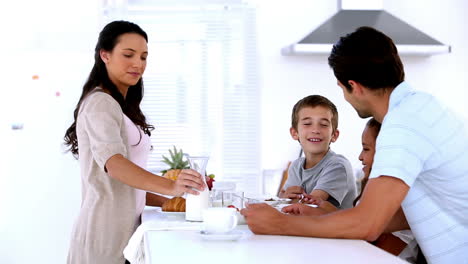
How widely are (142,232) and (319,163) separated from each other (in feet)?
3.72

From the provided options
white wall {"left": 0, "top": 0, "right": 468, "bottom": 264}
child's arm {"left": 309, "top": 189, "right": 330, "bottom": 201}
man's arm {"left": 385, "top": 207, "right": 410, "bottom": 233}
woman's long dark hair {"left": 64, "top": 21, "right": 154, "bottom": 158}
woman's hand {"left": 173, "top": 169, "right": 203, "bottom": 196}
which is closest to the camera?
woman's hand {"left": 173, "top": 169, "right": 203, "bottom": 196}

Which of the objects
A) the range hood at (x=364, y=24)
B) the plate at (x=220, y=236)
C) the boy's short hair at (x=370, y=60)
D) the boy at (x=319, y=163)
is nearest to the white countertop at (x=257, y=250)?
the plate at (x=220, y=236)

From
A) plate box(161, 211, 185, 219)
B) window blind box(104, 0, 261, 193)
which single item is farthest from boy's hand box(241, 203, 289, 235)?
window blind box(104, 0, 261, 193)

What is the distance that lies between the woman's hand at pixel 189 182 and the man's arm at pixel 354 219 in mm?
264

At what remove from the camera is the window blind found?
18.2 ft

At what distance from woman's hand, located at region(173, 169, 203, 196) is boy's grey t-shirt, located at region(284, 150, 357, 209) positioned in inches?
28.7

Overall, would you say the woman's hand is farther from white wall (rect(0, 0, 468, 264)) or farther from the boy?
white wall (rect(0, 0, 468, 264))

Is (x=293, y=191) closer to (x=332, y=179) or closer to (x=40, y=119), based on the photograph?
(x=332, y=179)

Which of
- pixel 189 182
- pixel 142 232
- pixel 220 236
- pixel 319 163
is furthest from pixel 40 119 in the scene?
pixel 220 236

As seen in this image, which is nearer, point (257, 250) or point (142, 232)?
point (257, 250)

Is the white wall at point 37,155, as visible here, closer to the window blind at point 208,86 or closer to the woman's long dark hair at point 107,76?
the window blind at point 208,86

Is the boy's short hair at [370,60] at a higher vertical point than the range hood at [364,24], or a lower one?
lower

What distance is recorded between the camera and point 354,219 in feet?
6.29

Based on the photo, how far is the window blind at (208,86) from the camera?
5.54 meters
